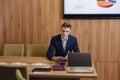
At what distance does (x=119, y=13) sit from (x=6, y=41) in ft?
7.42

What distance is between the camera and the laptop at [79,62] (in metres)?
3.15

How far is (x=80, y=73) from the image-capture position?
3014 millimetres

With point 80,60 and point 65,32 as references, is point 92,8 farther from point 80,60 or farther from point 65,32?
point 80,60

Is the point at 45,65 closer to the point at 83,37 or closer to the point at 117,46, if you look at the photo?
the point at 83,37

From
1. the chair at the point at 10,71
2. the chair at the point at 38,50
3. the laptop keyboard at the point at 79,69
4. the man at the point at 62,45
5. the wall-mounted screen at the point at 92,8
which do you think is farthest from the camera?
the wall-mounted screen at the point at 92,8

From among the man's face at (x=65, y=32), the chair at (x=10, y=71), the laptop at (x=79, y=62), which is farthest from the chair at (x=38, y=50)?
the chair at (x=10, y=71)

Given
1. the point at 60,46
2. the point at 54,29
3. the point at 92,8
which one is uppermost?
the point at 92,8

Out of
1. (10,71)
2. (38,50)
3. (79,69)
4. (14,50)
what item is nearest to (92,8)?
(38,50)

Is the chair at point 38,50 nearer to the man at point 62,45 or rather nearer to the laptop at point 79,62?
the man at point 62,45

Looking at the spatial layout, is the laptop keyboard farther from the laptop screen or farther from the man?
the man

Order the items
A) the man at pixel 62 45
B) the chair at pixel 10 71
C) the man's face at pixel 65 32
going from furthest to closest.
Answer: the man at pixel 62 45 → the man's face at pixel 65 32 → the chair at pixel 10 71

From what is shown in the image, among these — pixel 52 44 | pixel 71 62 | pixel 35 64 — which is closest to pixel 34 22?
pixel 52 44

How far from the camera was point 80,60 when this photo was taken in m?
3.19

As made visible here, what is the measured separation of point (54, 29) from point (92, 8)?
833 millimetres
